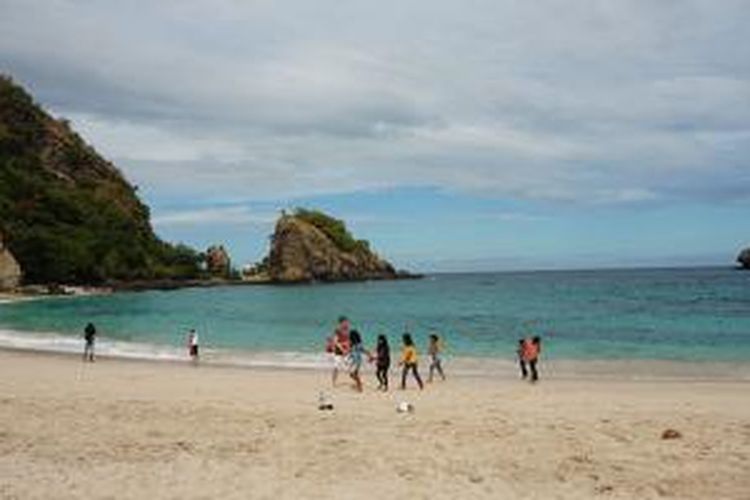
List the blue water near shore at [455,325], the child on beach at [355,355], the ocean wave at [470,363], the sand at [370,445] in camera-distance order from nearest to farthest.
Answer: the sand at [370,445], the child on beach at [355,355], the ocean wave at [470,363], the blue water near shore at [455,325]

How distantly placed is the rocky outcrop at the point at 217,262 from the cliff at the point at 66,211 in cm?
760

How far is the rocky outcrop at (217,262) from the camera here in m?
180

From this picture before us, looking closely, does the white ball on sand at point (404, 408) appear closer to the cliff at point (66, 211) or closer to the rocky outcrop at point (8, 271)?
the rocky outcrop at point (8, 271)

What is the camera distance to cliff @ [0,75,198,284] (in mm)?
136250

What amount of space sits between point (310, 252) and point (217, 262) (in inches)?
821

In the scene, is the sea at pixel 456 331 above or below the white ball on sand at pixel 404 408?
below

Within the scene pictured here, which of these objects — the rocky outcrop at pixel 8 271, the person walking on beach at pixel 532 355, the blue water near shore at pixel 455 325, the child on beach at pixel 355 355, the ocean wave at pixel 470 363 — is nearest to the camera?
the child on beach at pixel 355 355

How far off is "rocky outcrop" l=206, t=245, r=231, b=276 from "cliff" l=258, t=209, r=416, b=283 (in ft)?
21.7

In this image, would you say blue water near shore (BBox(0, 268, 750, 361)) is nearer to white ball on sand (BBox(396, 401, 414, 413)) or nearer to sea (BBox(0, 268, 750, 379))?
sea (BBox(0, 268, 750, 379))

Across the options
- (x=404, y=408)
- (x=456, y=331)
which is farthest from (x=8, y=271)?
(x=404, y=408)

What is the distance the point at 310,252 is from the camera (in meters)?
172

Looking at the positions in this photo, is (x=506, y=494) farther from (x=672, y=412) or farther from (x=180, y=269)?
(x=180, y=269)

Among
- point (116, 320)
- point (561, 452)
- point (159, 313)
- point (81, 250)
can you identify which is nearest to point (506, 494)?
point (561, 452)

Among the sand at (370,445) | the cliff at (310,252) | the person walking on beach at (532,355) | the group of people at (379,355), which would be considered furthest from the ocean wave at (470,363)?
the cliff at (310,252)
